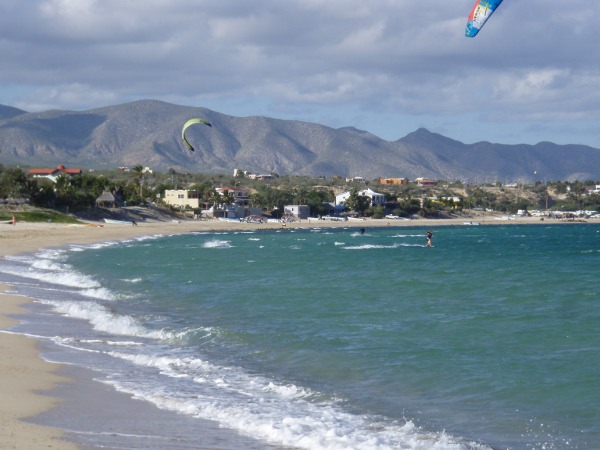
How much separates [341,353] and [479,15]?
47.3 ft

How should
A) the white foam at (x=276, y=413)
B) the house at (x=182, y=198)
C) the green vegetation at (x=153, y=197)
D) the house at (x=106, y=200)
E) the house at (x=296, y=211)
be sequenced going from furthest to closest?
the house at (x=296, y=211) → the house at (x=182, y=198) → the house at (x=106, y=200) → the green vegetation at (x=153, y=197) → the white foam at (x=276, y=413)

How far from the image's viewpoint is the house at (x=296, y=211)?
453 feet

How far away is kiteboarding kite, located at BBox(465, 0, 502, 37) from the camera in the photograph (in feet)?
84.4

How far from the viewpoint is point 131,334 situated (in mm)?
18922

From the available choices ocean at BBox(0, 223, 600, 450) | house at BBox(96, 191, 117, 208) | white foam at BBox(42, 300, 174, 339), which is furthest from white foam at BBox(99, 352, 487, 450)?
house at BBox(96, 191, 117, 208)

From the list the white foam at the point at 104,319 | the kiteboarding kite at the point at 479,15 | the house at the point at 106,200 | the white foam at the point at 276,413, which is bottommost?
the white foam at the point at 104,319

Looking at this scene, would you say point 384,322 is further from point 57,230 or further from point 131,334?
point 57,230

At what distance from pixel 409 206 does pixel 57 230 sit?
9093cm

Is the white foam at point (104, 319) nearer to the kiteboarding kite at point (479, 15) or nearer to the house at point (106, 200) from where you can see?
the kiteboarding kite at point (479, 15)

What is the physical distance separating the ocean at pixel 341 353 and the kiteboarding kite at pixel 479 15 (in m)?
8.71

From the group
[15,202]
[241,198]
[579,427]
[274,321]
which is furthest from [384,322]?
[241,198]

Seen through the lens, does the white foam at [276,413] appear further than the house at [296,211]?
No

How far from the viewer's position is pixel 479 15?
26.4m

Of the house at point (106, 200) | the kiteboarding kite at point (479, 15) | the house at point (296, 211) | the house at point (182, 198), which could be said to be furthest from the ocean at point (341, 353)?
the house at point (296, 211)
